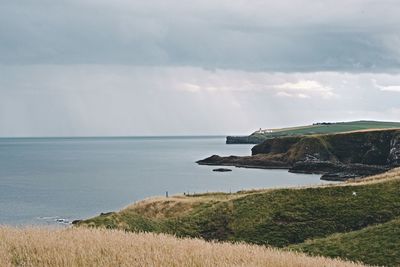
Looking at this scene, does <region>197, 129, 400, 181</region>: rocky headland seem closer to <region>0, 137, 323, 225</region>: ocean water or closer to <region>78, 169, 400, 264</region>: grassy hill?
<region>0, 137, 323, 225</region>: ocean water

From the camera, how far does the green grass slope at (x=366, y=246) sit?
25.2 metres

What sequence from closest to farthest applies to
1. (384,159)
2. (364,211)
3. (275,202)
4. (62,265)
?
(62,265) < (364,211) < (275,202) < (384,159)

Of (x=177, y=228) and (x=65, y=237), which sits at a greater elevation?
(x=65, y=237)

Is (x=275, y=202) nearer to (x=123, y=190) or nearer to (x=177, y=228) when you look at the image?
(x=177, y=228)

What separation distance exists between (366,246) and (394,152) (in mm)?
128858

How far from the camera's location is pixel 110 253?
12.2 meters

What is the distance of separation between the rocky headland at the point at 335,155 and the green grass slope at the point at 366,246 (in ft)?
356

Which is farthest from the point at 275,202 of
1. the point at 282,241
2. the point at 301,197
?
the point at 282,241

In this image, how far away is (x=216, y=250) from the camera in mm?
13992

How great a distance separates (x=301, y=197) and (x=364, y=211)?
5828mm

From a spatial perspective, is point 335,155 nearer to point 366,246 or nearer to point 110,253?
point 366,246

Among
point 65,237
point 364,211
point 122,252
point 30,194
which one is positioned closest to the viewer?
point 122,252

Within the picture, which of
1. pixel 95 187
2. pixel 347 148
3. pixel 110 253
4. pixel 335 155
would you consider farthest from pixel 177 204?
pixel 347 148

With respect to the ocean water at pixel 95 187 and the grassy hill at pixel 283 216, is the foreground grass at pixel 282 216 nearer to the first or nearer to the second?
the grassy hill at pixel 283 216
